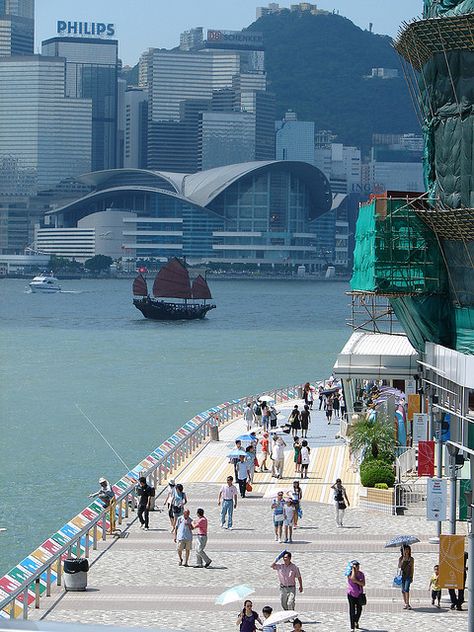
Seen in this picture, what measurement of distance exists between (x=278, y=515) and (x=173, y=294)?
143239mm

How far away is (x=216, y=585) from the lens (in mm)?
24000

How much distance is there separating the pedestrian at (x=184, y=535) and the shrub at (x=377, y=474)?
709 cm

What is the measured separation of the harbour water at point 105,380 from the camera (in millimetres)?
42781

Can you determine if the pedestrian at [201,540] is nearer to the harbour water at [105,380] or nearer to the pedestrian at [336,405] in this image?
the harbour water at [105,380]

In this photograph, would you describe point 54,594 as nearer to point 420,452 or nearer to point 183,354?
point 420,452

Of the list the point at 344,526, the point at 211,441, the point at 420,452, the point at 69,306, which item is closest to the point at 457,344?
the point at 420,452

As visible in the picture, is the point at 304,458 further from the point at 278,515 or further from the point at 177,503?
the point at 278,515

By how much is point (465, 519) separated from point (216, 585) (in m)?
6.75

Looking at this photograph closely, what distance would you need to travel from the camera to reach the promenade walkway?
21875 millimetres

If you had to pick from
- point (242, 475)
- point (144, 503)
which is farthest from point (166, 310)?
point (144, 503)

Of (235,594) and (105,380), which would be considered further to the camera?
(105,380)

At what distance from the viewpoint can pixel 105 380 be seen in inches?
3388

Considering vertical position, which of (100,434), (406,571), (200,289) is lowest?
(200,289)

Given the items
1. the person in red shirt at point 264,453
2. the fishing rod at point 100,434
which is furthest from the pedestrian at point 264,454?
the fishing rod at point 100,434
